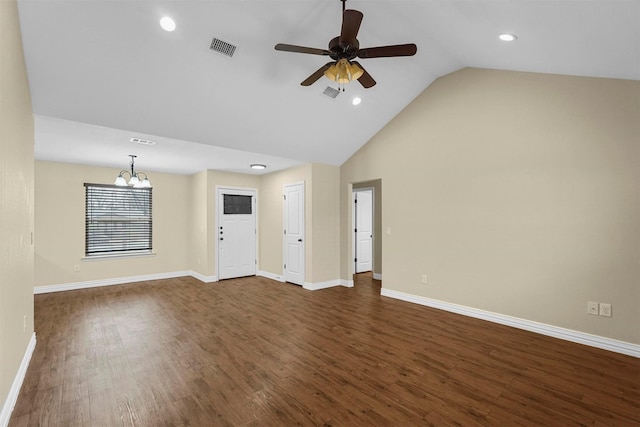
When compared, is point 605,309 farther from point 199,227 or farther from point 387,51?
point 199,227

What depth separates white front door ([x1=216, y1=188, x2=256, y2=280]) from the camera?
255 inches

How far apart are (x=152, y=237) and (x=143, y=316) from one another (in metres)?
2.95

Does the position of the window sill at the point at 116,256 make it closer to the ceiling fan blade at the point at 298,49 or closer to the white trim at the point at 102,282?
the white trim at the point at 102,282

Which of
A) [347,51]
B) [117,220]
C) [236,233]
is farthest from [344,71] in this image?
[117,220]

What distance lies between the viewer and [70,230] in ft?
18.3

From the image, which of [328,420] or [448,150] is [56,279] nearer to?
[328,420]

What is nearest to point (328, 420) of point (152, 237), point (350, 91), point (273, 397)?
point (273, 397)

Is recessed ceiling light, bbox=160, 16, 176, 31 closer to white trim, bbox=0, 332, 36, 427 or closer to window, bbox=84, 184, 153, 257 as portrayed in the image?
white trim, bbox=0, 332, 36, 427

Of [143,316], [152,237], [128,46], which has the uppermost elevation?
[128,46]

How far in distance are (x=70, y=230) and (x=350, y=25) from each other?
6.30 metres

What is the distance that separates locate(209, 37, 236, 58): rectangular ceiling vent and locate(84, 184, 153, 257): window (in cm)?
463

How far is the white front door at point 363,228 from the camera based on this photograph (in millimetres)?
7133

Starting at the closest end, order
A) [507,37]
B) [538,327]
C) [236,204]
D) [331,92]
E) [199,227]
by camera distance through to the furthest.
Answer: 1. [507,37]
2. [538,327]
3. [331,92]
4. [199,227]
5. [236,204]

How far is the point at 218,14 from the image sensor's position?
263cm
